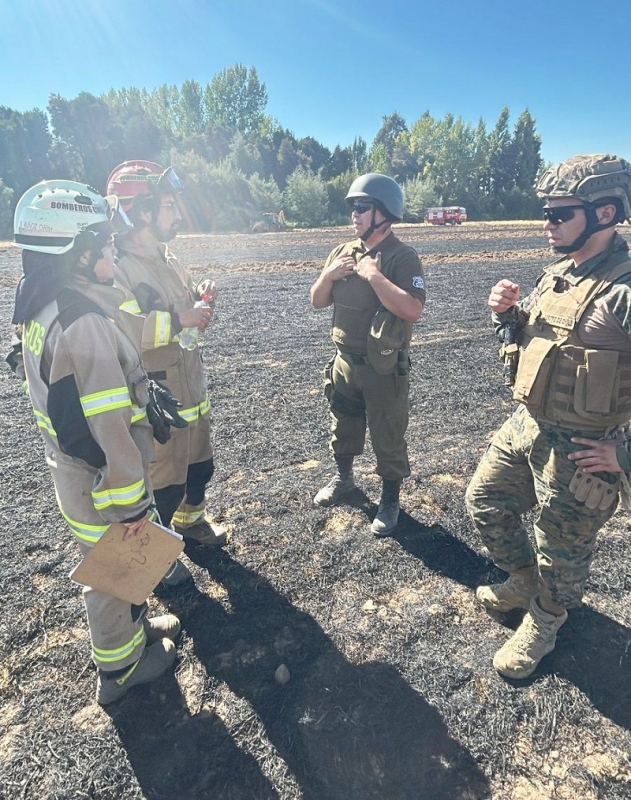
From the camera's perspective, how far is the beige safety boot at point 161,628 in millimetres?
2570

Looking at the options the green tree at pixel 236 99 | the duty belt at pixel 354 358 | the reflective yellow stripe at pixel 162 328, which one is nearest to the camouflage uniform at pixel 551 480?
the duty belt at pixel 354 358

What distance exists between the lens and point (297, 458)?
4.47 metres

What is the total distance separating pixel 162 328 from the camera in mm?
2617

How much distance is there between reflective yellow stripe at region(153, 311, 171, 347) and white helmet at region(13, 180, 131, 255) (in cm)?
66

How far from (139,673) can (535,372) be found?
93.4 inches

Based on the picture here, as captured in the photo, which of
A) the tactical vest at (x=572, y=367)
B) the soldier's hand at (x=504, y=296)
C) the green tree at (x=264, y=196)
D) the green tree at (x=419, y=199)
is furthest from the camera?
the green tree at (x=419, y=199)

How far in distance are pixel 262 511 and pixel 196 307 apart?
5.43 feet

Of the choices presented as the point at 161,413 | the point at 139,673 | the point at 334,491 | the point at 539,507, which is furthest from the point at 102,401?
the point at 334,491

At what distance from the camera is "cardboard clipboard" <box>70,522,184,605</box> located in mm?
2041

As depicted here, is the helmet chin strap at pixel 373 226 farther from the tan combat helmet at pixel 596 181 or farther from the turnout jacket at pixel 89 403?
the turnout jacket at pixel 89 403

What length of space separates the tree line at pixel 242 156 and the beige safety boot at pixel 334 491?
2153 centimetres

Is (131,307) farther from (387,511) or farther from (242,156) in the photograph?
(242,156)

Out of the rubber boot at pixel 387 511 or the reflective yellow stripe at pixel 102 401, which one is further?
the rubber boot at pixel 387 511

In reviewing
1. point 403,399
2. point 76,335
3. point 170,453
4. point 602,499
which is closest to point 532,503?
point 602,499
